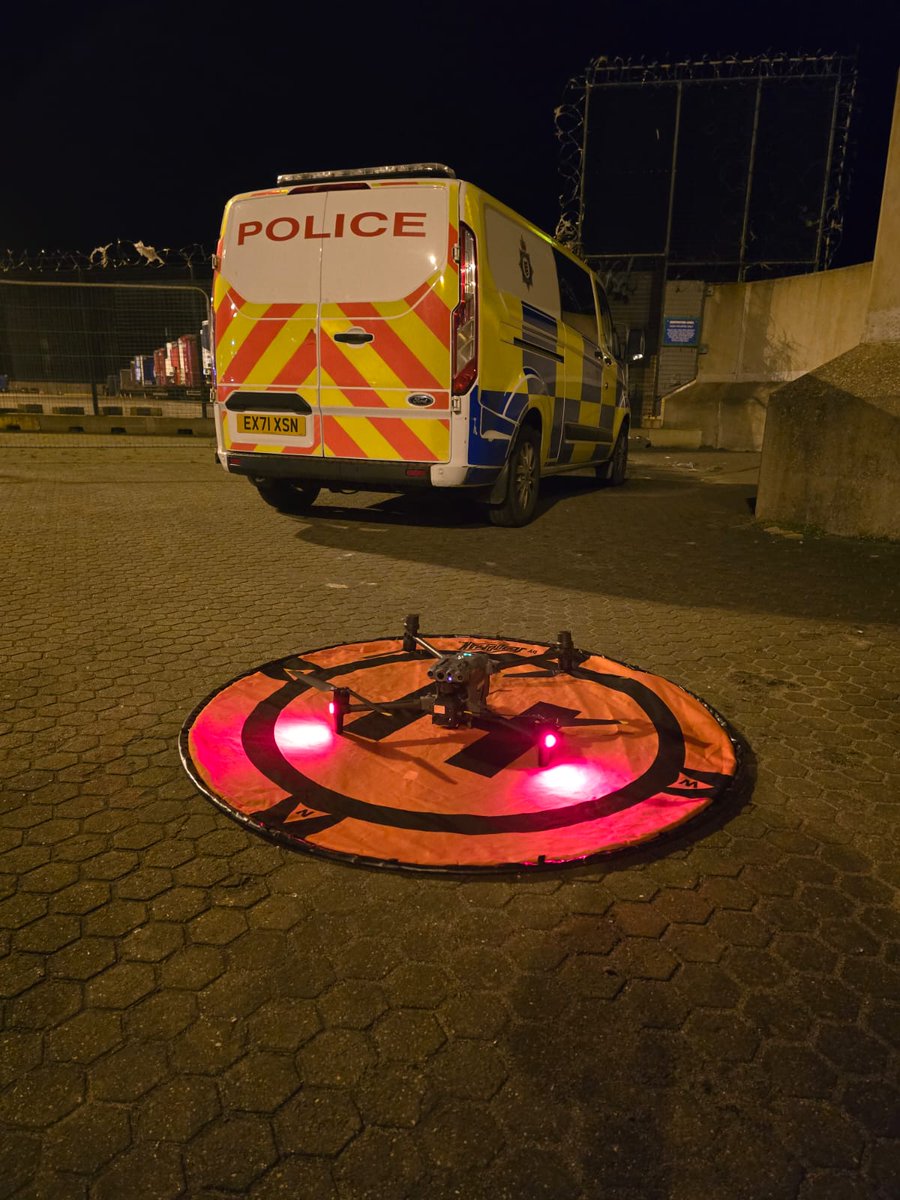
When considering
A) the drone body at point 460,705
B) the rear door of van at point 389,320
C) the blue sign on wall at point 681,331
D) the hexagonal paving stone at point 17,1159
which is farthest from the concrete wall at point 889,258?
the blue sign on wall at point 681,331

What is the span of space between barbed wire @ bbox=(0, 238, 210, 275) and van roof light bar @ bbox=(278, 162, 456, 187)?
11.3m

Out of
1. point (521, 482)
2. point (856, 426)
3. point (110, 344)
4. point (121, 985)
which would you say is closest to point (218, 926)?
point (121, 985)

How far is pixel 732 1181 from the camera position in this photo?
4.29ft

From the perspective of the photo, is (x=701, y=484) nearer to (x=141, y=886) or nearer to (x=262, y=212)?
(x=262, y=212)

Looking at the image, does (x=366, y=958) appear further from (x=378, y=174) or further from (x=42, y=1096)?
(x=378, y=174)

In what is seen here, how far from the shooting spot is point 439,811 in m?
2.38

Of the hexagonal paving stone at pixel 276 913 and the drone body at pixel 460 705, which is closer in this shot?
the hexagonal paving stone at pixel 276 913

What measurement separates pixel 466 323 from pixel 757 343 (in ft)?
41.1

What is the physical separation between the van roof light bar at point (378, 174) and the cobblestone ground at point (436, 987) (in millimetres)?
4156

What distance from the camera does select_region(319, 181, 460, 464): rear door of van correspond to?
575 cm

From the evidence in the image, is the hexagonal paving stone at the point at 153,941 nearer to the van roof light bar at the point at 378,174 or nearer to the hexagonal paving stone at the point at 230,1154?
the hexagonal paving stone at the point at 230,1154

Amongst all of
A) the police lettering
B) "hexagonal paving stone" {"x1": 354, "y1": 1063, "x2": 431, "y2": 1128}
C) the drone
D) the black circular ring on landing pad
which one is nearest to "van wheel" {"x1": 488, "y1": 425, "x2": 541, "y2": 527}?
the police lettering

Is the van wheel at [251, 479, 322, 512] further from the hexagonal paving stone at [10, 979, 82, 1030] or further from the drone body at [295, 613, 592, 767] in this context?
the hexagonal paving stone at [10, 979, 82, 1030]

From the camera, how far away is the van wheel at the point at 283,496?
7.79m
